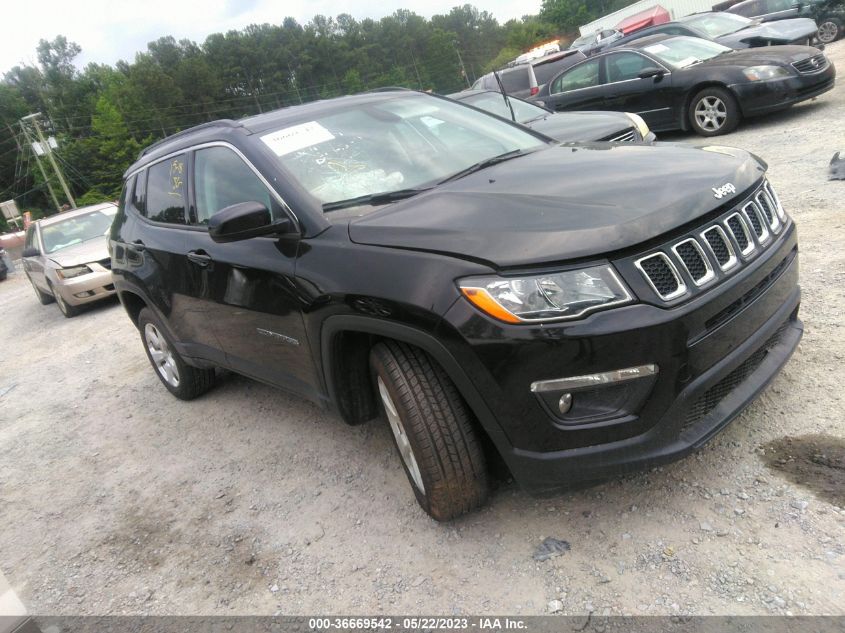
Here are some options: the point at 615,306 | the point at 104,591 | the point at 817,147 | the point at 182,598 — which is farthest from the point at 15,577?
the point at 817,147

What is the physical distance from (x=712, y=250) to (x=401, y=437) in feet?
4.62

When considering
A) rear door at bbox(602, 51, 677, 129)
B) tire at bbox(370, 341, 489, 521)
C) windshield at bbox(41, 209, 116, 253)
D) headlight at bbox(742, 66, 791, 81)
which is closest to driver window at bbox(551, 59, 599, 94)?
rear door at bbox(602, 51, 677, 129)

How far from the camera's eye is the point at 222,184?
354 centimetres

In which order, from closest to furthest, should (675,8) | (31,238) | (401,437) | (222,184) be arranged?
1. (401,437)
2. (222,184)
3. (31,238)
4. (675,8)

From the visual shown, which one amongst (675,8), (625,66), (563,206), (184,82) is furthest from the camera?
(184,82)

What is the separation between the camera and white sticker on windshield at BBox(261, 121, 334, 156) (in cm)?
325

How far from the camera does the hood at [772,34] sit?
430 inches

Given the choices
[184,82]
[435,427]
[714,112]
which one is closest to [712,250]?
[435,427]

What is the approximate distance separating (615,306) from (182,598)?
2148 mm

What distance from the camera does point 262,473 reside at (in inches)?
144

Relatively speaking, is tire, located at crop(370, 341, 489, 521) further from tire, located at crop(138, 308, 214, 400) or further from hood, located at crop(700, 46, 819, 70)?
hood, located at crop(700, 46, 819, 70)

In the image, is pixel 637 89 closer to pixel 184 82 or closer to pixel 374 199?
pixel 374 199

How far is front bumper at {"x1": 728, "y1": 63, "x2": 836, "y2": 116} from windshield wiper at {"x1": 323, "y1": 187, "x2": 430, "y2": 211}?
7.40 meters

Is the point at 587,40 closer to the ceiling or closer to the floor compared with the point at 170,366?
closer to the ceiling
